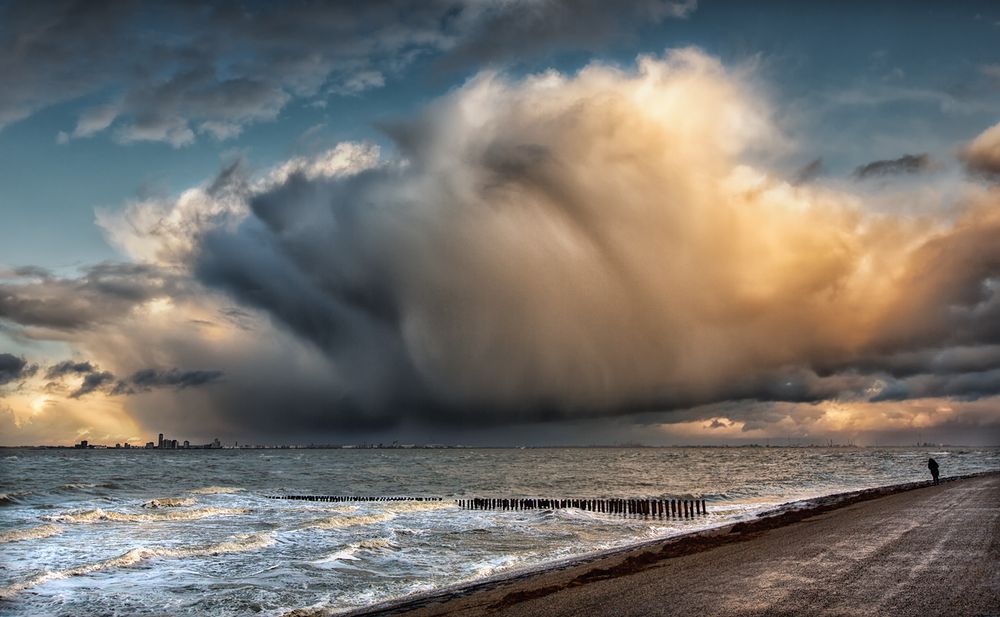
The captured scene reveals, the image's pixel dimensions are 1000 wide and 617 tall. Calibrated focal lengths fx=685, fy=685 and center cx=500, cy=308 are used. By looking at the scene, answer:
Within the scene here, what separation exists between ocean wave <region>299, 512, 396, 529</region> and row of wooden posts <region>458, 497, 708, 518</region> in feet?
45.7

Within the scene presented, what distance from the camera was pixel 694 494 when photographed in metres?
76.6

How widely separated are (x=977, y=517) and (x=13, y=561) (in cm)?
4253

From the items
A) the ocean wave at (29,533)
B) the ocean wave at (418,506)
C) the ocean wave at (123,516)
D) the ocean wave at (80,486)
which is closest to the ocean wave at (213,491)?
the ocean wave at (80,486)

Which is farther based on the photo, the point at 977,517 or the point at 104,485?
the point at 104,485

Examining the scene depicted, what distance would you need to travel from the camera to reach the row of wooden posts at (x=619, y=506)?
2156 inches

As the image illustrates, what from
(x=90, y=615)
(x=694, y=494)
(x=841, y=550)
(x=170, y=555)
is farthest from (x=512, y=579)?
(x=694, y=494)

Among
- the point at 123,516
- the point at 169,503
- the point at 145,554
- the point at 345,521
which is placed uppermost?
the point at 145,554

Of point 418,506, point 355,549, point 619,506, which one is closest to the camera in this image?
point 355,549

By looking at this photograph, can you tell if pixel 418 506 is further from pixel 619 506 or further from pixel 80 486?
pixel 80 486

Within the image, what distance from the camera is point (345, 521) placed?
45.9 m

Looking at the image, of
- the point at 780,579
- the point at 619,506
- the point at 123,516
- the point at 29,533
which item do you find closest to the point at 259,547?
the point at 29,533

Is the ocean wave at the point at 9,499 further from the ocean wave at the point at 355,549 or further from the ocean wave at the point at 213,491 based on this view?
the ocean wave at the point at 355,549

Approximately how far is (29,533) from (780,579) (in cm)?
4109

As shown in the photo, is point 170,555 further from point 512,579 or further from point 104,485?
point 104,485
